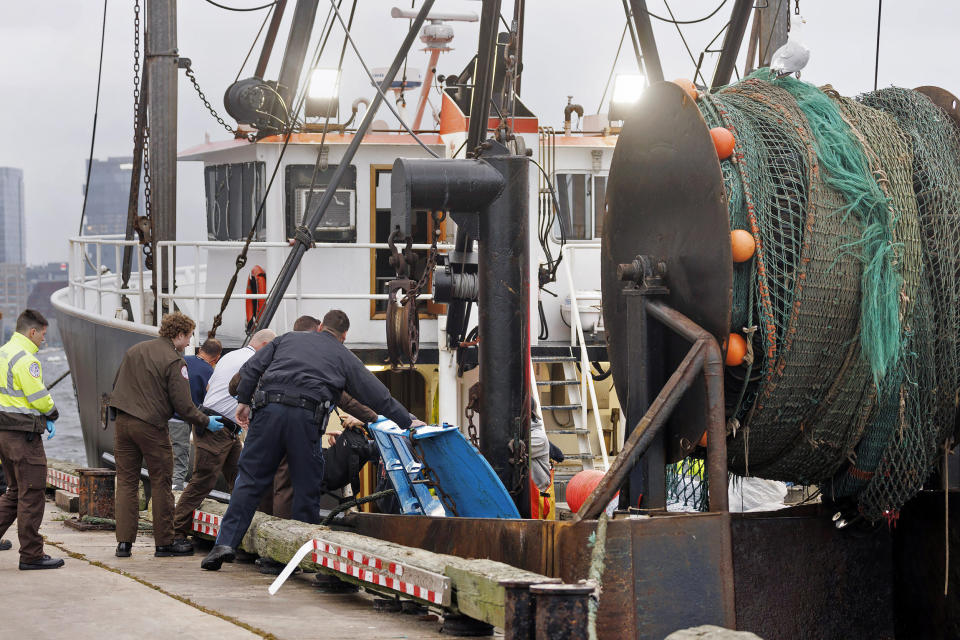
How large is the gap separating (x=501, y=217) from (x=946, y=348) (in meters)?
2.57

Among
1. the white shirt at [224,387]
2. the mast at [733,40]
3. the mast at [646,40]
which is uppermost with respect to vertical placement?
the mast at [646,40]

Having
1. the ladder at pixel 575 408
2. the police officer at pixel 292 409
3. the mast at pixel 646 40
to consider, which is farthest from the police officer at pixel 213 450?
the mast at pixel 646 40

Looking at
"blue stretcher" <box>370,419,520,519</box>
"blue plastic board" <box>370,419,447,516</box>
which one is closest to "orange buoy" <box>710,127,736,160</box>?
"blue stretcher" <box>370,419,520,519</box>

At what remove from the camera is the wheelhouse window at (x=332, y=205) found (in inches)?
569

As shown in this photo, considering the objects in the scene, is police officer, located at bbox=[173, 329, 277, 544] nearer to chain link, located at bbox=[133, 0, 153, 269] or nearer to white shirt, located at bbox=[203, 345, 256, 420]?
white shirt, located at bbox=[203, 345, 256, 420]

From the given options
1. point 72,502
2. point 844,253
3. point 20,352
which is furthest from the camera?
point 72,502

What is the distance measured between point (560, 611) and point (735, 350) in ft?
5.42

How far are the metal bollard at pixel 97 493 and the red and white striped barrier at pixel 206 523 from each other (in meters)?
1.41

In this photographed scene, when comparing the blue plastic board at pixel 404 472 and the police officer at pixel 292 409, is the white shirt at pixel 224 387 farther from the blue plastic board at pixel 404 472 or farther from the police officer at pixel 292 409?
the blue plastic board at pixel 404 472

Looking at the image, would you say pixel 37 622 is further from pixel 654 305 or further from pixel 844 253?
pixel 844 253

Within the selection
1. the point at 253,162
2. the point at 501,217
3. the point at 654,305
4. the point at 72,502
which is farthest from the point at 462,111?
the point at 654,305

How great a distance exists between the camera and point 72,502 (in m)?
11.2

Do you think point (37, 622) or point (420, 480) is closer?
point (37, 622)

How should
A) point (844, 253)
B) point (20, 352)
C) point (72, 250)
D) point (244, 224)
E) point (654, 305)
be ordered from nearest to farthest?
point (844, 253)
point (654, 305)
point (20, 352)
point (244, 224)
point (72, 250)
